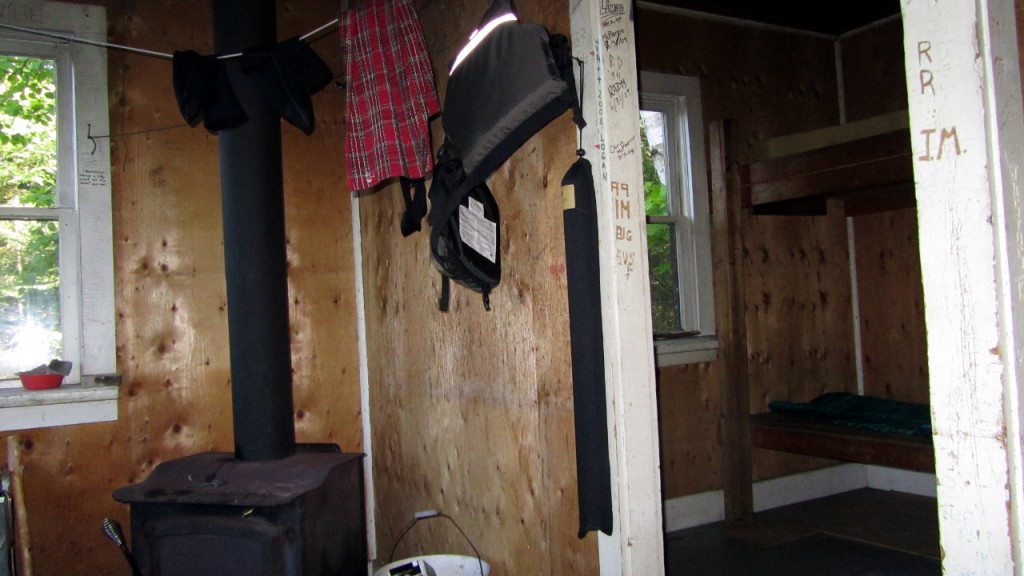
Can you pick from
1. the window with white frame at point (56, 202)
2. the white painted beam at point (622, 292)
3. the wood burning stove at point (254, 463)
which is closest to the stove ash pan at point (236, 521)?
the wood burning stove at point (254, 463)

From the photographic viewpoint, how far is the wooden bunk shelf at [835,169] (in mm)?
2762

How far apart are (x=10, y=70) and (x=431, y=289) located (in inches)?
68.4

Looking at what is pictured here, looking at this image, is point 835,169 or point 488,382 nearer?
point 488,382

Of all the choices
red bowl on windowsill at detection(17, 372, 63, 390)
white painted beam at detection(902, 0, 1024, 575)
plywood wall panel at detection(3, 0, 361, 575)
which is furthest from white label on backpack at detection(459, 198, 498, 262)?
red bowl on windowsill at detection(17, 372, 63, 390)

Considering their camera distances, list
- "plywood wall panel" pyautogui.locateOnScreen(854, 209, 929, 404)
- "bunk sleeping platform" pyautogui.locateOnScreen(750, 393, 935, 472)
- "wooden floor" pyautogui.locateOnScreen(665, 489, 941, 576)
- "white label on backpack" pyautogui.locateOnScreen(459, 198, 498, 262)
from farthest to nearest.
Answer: "plywood wall panel" pyautogui.locateOnScreen(854, 209, 929, 404)
"wooden floor" pyautogui.locateOnScreen(665, 489, 941, 576)
"bunk sleeping platform" pyautogui.locateOnScreen(750, 393, 935, 472)
"white label on backpack" pyautogui.locateOnScreen(459, 198, 498, 262)

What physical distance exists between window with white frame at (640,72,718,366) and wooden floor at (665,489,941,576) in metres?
0.85

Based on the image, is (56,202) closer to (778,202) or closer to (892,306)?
(778,202)

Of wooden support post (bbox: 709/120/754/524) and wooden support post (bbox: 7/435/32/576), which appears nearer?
wooden support post (bbox: 7/435/32/576)

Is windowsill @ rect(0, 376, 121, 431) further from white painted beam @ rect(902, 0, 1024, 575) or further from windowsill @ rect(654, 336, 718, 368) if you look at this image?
white painted beam @ rect(902, 0, 1024, 575)

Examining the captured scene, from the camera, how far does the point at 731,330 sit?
131 inches

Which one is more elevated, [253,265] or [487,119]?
[487,119]

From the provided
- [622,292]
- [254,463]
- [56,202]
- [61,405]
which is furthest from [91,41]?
[622,292]

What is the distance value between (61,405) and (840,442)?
9.55ft

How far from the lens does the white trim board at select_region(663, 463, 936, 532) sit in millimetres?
3416
